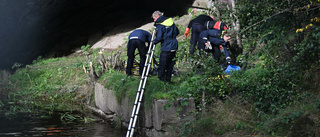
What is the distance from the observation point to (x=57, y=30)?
22.1 meters

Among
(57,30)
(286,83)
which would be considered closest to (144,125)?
(286,83)

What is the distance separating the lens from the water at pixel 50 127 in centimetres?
812

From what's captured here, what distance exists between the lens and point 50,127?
8.77 m

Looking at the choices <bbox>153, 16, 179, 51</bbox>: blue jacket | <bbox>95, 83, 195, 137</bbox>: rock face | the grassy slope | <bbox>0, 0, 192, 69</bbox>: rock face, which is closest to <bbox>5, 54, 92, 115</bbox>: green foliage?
the grassy slope

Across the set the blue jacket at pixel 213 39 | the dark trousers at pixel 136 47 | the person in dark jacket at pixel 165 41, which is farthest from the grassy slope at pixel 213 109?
the blue jacket at pixel 213 39

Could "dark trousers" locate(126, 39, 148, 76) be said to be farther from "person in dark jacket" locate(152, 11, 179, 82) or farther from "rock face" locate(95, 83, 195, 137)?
"rock face" locate(95, 83, 195, 137)

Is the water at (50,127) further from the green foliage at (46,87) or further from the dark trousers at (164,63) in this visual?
the dark trousers at (164,63)

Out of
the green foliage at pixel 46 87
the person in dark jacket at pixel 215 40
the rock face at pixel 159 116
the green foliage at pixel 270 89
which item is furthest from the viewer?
the green foliage at pixel 46 87

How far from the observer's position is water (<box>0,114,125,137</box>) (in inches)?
320

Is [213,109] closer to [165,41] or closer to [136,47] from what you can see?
[165,41]

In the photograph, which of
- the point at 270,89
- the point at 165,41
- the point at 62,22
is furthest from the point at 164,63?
the point at 62,22

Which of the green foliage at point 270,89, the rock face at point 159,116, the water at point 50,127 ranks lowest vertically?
the water at point 50,127

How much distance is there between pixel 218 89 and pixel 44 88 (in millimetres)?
8404

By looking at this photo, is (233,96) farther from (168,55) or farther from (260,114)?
(168,55)
